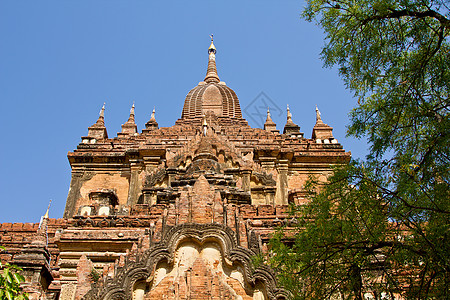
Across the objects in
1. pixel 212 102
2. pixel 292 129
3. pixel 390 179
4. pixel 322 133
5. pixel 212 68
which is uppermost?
pixel 212 68

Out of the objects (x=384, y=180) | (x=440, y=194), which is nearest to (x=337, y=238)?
(x=384, y=180)

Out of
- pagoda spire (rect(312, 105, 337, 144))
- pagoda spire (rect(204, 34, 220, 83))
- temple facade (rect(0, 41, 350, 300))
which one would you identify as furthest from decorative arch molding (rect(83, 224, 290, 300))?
pagoda spire (rect(204, 34, 220, 83))

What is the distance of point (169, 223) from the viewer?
41.5 ft

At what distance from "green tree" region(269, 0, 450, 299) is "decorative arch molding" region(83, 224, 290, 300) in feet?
4.66

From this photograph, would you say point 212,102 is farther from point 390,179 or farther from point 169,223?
point 390,179

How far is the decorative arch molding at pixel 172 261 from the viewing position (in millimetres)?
10867

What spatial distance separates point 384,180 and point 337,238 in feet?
4.26

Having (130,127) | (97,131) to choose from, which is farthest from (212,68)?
(97,131)

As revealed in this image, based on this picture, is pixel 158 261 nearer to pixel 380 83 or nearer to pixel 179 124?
pixel 380 83

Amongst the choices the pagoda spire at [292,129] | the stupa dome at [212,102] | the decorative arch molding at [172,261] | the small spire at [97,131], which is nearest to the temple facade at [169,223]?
the decorative arch molding at [172,261]

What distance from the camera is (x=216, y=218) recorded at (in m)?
12.8

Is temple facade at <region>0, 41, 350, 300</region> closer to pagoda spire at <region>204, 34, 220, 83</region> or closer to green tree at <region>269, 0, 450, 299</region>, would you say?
green tree at <region>269, 0, 450, 299</region>

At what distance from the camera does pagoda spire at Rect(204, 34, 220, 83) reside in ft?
140

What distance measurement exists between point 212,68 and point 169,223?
3262 cm
